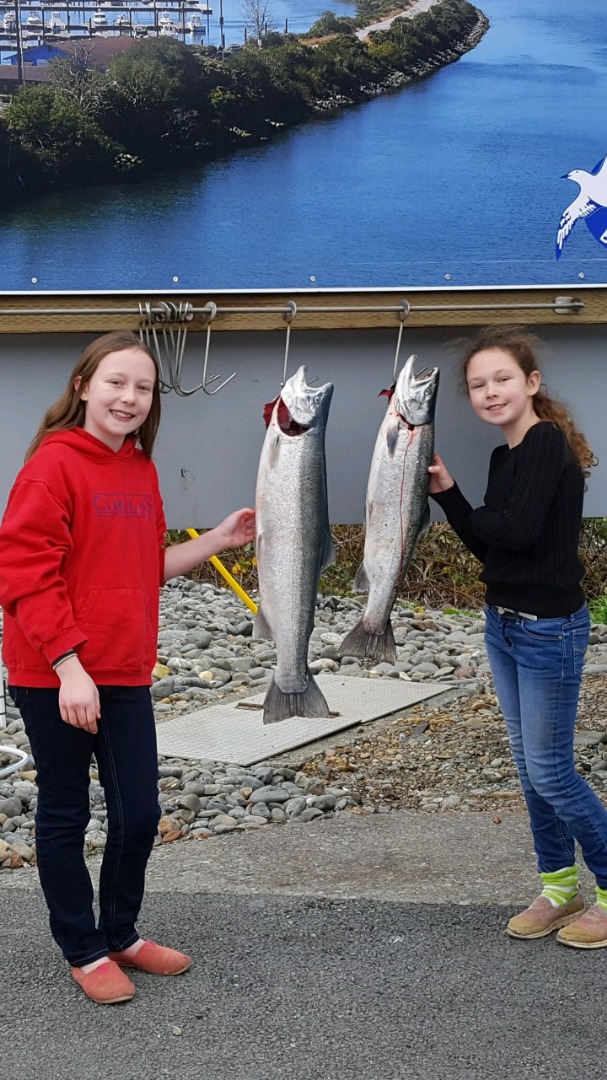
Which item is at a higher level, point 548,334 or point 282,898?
point 548,334

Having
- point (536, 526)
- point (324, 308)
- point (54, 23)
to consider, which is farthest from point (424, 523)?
point (54, 23)

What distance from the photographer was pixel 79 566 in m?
3.59

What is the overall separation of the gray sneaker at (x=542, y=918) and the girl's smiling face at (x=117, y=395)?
1.96 meters

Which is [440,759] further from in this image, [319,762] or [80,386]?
[80,386]

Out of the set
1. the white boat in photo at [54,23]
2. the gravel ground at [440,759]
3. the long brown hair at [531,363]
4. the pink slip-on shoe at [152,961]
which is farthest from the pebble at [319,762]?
the white boat in photo at [54,23]

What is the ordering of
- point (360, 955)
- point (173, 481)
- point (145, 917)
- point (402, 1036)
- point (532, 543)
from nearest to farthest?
1. point (402, 1036)
2. point (532, 543)
3. point (360, 955)
4. point (145, 917)
5. point (173, 481)

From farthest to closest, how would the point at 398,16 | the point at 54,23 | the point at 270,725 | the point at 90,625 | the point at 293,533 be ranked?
the point at 270,725 < the point at 398,16 < the point at 54,23 < the point at 293,533 < the point at 90,625

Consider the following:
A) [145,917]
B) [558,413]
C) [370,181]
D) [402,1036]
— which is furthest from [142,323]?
[402,1036]

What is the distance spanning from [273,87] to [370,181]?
18.3 inches

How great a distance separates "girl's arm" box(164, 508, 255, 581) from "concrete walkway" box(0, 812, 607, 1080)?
3.93 feet

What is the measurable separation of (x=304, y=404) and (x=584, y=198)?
1594 mm

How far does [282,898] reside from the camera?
178 inches

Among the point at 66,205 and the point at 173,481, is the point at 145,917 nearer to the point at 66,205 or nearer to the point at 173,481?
the point at 173,481

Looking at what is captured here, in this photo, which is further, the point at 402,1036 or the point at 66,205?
the point at 66,205
